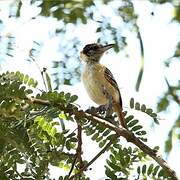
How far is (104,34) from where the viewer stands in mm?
3199

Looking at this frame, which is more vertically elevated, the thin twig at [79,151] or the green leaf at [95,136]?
the green leaf at [95,136]

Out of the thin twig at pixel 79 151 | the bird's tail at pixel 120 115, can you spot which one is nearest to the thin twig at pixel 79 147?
the thin twig at pixel 79 151

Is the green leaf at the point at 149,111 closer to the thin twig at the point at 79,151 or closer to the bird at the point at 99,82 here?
the thin twig at the point at 79,151

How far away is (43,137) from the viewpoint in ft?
7.61

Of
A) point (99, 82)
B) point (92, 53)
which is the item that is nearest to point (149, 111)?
point (99, 82)

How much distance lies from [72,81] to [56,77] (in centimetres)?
12

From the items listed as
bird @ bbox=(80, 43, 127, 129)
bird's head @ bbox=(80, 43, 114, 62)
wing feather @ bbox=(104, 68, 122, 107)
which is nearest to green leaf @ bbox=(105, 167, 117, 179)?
bird @ bbox=(80, 43, 127, 129)

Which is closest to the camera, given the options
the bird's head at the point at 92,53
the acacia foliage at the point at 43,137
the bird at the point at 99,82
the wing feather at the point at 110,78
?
the acacia foliage at the point at 43,137

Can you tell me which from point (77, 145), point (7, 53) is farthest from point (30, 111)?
point (7, 53)

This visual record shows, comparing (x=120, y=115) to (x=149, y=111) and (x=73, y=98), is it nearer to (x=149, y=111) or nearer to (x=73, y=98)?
(x=149, y=111)

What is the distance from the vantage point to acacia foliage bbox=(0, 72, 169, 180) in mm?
2076

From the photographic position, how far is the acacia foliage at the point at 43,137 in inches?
81.7

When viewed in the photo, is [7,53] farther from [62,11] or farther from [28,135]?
[28,135]

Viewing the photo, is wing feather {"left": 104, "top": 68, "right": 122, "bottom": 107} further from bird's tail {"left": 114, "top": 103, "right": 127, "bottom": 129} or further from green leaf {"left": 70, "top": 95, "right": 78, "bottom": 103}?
green leaf {"left": 70, "top": 95, "right": 78, "bottom": 103}
